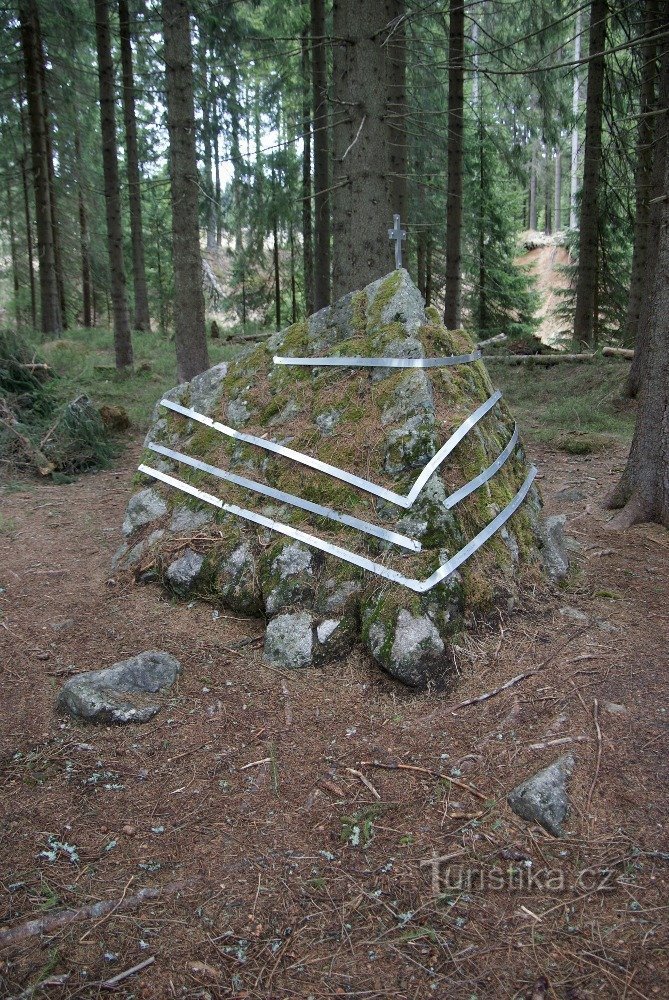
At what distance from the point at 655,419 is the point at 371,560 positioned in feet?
8.74

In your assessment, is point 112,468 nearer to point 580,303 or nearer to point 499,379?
point 499,379

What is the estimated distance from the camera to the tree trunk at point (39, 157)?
45.9 ft

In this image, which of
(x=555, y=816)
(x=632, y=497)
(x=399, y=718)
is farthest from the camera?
(x=632, y=497)

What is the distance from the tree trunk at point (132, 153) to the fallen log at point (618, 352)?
877cm

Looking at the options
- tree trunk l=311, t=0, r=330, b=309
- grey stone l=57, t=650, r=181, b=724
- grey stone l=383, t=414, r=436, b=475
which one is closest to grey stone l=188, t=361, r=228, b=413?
grey stone l=383, t=414, r=436, b=475

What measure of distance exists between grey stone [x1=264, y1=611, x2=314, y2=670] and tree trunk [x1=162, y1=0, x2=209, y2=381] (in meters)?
5.92

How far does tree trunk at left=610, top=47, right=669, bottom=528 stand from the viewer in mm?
4934

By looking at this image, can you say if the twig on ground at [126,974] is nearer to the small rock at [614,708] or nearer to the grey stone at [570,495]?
the small rock at [614,708]

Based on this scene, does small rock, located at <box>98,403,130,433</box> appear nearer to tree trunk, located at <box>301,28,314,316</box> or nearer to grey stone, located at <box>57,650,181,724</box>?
grey stone, located at <box>57,650,181,724</box>

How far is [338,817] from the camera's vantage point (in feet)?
9.23

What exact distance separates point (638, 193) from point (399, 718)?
12113mm

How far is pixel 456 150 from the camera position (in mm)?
11977

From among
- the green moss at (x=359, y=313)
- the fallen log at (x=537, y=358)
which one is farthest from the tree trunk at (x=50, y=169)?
the green moss at (x=359, y=313)

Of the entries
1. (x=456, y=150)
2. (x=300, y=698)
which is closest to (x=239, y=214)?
(x=456, y=150)
